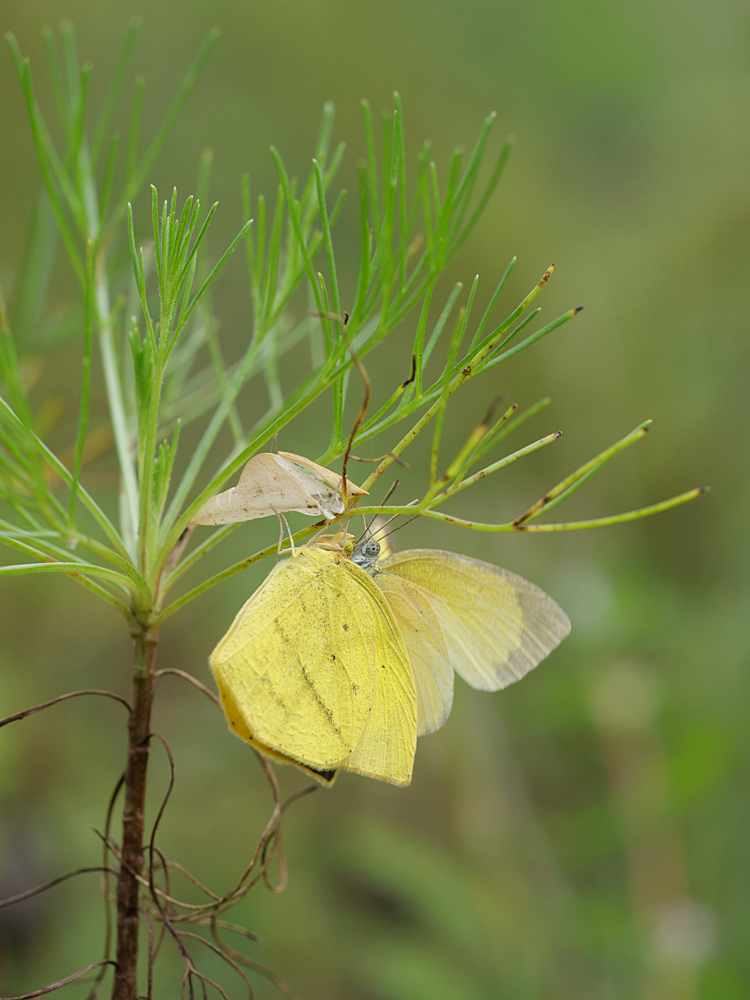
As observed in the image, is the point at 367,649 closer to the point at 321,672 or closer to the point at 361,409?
the point at 321,672

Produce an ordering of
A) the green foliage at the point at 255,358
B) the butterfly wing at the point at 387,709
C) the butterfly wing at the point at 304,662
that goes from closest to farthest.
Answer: the green foliage at the point at 255,358, the butterfly wing at the point at 304,662, the butterfly wing at the point at 387,709

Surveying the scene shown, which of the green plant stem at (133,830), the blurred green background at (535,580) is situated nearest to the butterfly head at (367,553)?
the green plant stem at (133,830)

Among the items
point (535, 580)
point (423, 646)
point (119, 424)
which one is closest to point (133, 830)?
point (119, 424)

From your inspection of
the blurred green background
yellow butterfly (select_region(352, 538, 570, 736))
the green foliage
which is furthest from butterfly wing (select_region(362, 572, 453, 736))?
the blurred green background

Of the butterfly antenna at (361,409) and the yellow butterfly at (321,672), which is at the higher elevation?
the butterfly antenna at (361,409)

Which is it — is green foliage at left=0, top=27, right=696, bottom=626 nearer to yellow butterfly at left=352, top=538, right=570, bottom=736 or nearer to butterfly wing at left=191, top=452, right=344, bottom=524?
butterfly wing at left=191, top=452, right=344, bottom=524

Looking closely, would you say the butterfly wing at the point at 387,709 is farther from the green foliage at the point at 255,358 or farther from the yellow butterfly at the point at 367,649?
the green foliage at the point at 255,358

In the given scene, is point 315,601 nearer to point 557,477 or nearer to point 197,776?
point 197,776
